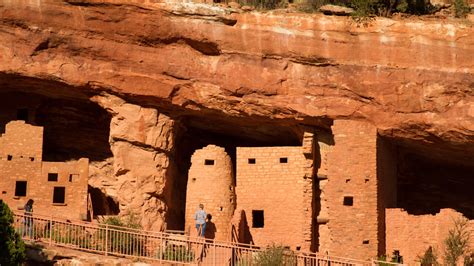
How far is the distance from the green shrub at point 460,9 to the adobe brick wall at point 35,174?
34.0ft

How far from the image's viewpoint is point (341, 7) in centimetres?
3061

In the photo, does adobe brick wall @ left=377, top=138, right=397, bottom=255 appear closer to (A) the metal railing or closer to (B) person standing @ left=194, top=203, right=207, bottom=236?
(A) the metal railing

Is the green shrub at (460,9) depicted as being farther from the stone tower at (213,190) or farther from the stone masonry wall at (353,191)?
the stone tower at (213,190)

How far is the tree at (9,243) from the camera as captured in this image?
25.8 m

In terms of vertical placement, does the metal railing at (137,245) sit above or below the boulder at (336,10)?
below

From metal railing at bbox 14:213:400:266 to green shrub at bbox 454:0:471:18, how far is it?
737cm

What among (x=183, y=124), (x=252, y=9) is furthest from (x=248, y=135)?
(x=252, y=9)

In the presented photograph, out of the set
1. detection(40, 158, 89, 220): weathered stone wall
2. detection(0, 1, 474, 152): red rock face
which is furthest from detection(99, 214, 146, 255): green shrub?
detection(0, 1, 474, 152): red rock face

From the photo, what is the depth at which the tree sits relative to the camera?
84.5 feet

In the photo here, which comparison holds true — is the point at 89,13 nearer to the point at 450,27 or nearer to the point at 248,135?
the point at 248,135

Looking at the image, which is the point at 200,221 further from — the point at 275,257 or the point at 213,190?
the point at 275,257

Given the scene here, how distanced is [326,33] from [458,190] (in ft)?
21.9

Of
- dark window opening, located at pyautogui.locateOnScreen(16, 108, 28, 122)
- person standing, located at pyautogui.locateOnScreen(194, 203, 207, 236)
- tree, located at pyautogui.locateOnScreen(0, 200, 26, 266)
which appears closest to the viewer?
tree, located at pyautogui.locateOnScreen(0, 200, 26, 266)

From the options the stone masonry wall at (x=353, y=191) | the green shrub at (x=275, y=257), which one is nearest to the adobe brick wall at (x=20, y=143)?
the green shrub at (x=275, y=257)
